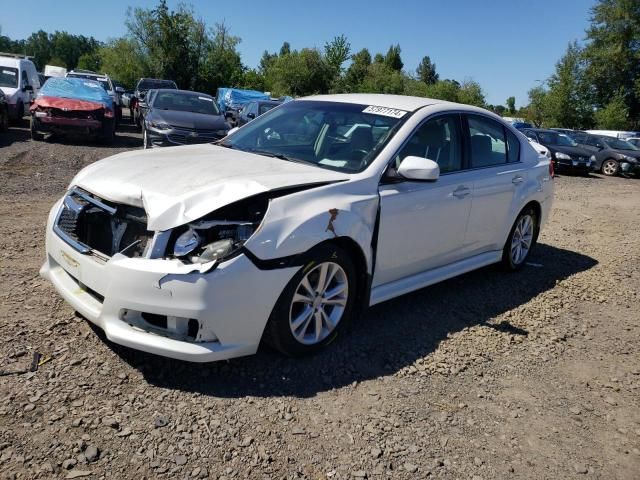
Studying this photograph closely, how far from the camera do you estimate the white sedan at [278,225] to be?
2959 millimetres

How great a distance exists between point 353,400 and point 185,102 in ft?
37.0

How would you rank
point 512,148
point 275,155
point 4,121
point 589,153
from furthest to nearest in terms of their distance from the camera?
point 589,153 < point 4,121 < point 512,148 < point 275,155

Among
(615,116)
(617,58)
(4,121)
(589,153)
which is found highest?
(617,58)

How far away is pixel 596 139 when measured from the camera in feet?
69.1

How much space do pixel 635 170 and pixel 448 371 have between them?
1982 centimetres

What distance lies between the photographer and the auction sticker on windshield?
4195 millimetres

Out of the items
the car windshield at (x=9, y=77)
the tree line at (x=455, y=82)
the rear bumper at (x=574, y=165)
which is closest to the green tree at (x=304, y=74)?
the tree line at (x=455, y=82)

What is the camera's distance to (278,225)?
310 cm

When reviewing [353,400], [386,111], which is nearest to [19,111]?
[386,111]

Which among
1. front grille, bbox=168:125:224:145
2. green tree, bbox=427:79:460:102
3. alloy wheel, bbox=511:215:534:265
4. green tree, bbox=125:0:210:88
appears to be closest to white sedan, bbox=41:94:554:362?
alloy wheel, bbox=511:215:534:265

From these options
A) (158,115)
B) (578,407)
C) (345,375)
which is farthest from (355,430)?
(158,115)

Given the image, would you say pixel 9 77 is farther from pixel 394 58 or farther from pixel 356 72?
pixel 394 58

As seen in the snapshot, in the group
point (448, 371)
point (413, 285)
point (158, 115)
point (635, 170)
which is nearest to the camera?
point (448, 371)

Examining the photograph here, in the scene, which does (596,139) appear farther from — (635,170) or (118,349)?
(118,349)
